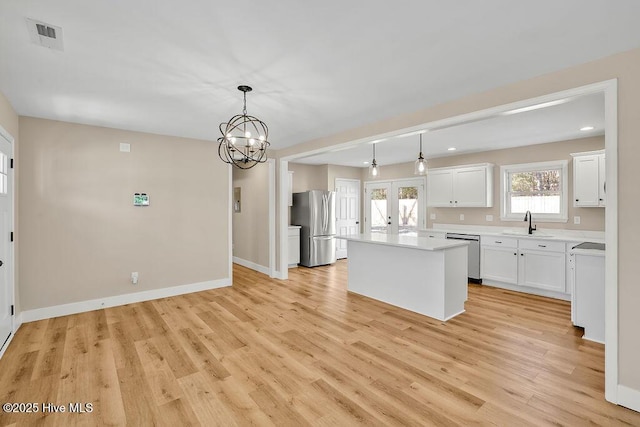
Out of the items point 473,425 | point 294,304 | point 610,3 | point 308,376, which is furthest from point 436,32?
point 294,304

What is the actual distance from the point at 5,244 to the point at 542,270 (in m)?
6.80

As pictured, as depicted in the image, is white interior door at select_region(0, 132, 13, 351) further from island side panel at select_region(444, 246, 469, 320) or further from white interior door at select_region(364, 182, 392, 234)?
white interior door at select_region(364, 182, 392, 234)

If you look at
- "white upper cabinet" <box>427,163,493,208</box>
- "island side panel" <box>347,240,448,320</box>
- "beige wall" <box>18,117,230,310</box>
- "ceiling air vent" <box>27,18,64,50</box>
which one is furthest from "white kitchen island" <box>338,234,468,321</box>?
"ceiling air vent" <box>27,18,64,50</box>

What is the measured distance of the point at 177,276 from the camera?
189 inches

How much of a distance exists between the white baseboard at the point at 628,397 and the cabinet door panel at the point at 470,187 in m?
3.83

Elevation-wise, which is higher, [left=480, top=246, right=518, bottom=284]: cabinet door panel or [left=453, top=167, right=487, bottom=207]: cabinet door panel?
[left=453, top=167, right=487, bottom=207]: cabinet door panel

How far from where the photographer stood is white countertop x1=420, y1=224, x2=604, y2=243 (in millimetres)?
4535

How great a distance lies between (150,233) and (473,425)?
4.49 metres

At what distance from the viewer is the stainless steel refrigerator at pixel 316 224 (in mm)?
6852

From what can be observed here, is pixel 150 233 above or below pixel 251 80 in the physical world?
below

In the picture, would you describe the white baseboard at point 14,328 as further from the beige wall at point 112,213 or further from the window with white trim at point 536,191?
the window with white trim at point 536,191

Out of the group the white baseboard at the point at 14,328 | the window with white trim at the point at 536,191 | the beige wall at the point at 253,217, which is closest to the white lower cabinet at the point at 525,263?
the window with white trim at the point at 536,191

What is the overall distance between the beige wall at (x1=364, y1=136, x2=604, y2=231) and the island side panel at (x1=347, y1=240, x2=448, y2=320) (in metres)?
2.63

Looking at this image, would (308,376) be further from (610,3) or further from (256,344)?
(610,3)
